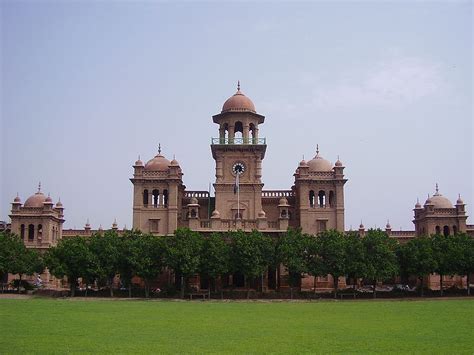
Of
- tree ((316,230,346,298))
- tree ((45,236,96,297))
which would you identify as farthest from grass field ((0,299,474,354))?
tree ((45,236,96,297))

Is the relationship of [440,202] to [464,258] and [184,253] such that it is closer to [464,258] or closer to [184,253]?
[464,258]

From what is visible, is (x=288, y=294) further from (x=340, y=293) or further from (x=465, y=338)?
(x=465, y=338)

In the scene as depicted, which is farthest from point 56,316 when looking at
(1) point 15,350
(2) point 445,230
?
(2) point 445,230

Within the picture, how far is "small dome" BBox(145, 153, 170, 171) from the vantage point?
7206 cm

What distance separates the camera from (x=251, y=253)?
192 feet

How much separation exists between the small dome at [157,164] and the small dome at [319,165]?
1635cm

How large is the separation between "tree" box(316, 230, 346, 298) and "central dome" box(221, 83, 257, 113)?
19235 mm

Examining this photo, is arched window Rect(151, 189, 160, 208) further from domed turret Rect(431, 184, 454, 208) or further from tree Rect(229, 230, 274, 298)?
domed turret Rect(431, 184, 454, 208)

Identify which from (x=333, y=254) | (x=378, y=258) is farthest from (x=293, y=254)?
(x=378, y=258)

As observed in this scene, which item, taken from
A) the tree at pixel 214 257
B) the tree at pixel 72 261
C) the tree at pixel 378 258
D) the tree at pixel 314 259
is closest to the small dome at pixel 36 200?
the tree at pixel 72 261

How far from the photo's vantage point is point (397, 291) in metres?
59.9

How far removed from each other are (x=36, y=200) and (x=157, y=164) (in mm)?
18611

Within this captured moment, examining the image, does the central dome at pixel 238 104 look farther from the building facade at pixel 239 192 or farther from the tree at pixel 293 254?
the tree at pixel 293 254

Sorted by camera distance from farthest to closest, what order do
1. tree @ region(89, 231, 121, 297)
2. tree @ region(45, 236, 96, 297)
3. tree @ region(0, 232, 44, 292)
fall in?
tree @ region(0, 232, 44, 292)
tree @ region(89, 231, 121, 297)
tree @ region(45, 236, 96, 297)
